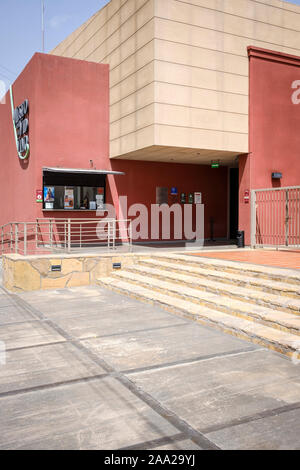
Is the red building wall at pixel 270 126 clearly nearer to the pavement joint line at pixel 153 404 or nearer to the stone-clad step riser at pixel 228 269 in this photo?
the stone-clad step riser at pixel 228 269

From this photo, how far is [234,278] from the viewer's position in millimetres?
7883

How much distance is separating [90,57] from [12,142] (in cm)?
511

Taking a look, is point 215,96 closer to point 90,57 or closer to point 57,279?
point 90,57

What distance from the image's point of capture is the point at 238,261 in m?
9.29

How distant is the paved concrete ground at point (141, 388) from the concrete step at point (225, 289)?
97cm

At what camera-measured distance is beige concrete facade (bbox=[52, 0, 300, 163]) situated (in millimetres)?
12984

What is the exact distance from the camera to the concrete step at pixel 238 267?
23.8 ft

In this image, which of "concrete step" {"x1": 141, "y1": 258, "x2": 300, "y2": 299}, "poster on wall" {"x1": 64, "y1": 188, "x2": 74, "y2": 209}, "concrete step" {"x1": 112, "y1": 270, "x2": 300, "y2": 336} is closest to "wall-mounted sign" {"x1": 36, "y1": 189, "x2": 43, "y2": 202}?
"poster on wall" {"x1": 64, "y1": 188, "x2": 74, "y2": 209}

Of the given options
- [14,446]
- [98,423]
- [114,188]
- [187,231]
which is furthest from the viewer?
[187,231]

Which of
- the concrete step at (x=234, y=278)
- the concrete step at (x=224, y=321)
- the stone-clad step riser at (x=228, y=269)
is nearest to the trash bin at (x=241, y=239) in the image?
the stone-clad step riser at (x=228, y=269)

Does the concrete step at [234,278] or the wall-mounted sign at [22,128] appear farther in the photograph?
the wall-mounted sign at [22,128]

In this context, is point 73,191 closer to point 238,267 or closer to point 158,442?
point 238,267

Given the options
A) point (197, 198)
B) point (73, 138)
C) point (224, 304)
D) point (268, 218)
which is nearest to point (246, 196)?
point (268, 218)

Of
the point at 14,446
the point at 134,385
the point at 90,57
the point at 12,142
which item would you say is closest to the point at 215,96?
the point at 90,57
